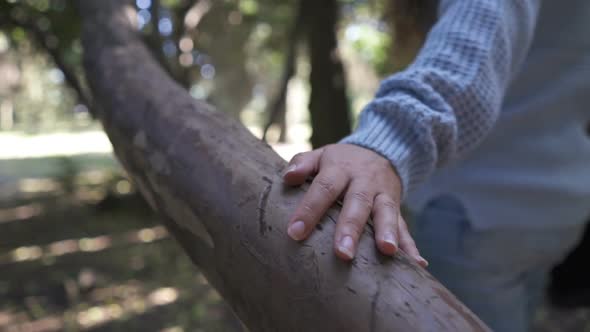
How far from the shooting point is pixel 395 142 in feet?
3.21

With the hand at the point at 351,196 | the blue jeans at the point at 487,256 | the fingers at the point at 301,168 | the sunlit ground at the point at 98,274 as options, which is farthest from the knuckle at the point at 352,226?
the sunlit ground at the point at 98,274

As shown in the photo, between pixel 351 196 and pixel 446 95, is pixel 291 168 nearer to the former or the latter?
pixel 351 196

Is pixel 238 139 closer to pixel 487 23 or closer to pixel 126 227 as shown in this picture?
pixel 487 23

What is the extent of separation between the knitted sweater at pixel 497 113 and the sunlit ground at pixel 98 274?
1801 millimetres

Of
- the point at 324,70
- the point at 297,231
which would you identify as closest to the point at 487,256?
the point at 297,231

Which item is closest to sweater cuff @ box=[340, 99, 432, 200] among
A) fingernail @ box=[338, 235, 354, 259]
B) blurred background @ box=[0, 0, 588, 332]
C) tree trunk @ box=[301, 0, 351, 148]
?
fingernail @ box=[338, 235, 354, 259]

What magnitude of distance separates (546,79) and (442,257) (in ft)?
1.97

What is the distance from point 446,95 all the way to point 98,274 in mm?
4389

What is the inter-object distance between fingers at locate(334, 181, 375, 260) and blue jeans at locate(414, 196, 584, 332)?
77cm

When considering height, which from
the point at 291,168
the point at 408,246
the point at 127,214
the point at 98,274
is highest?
the point at 291,168

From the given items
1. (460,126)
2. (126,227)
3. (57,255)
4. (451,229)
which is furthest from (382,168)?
(126,227)

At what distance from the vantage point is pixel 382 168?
3.08 feet

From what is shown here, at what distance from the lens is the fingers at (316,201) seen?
79cm

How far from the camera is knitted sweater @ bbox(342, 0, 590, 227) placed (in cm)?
100
